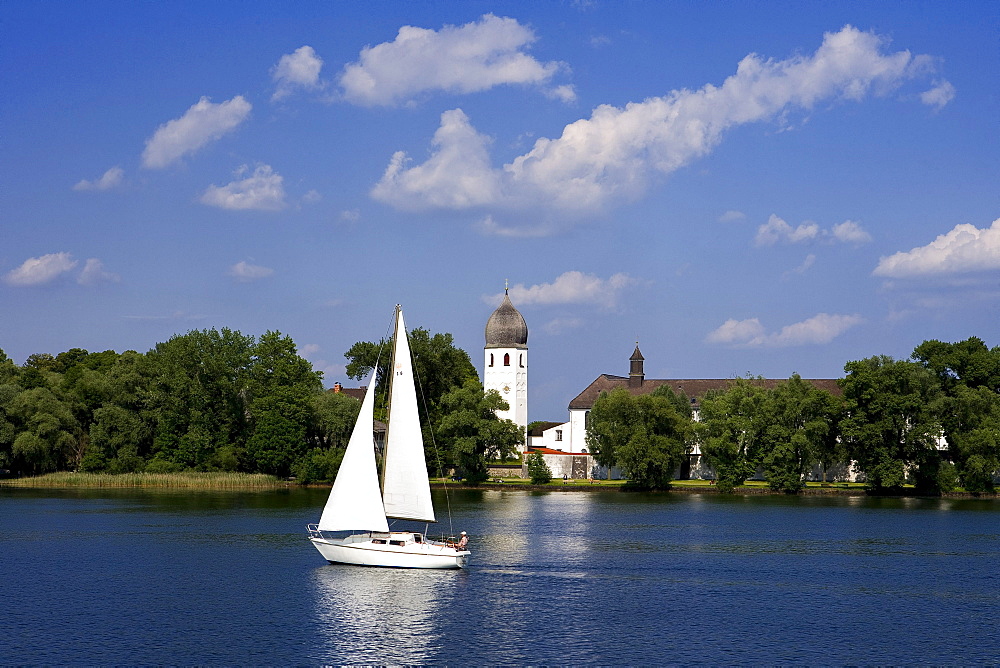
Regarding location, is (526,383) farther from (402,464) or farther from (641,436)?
(402,464)

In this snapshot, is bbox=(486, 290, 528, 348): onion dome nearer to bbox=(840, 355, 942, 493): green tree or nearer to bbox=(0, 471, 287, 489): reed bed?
bbox=(0, 471, 287, 489): reed bed

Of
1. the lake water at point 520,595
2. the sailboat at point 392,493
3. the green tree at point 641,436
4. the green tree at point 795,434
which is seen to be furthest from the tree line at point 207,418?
the sailboat at point 392,493

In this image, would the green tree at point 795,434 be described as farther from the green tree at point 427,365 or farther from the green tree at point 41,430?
the green tree at point 41,430

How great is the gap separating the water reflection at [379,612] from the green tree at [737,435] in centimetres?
6310

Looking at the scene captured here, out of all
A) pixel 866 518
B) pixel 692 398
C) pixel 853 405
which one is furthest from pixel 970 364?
pixel 692 398

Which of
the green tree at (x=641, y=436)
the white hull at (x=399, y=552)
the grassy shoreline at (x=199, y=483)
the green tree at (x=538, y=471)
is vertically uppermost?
the green tree at (x=641, y=436)

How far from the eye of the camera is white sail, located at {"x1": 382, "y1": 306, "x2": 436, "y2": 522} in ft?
161

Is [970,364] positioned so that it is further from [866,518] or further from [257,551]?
[257,551]

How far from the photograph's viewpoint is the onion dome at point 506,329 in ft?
482

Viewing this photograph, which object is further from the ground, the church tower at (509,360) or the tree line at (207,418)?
the church tower at (509,360)

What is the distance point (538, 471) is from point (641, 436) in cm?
1773

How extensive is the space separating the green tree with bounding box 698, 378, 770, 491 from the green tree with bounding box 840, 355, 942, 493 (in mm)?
7937

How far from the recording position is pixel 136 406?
383 ft

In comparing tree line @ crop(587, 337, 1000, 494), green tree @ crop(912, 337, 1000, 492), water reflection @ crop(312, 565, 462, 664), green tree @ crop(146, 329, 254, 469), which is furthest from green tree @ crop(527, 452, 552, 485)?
water reflection @ crop(312, 565, 462, 664)
